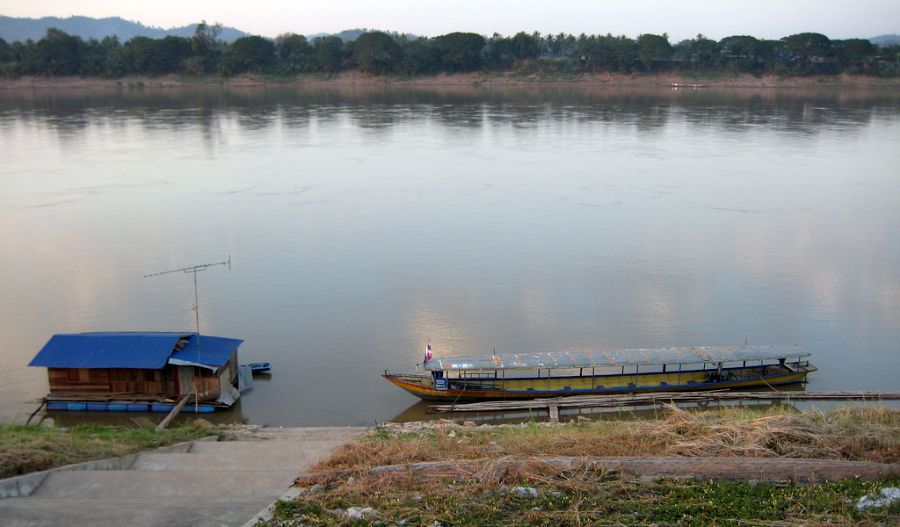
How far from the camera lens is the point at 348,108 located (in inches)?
2293

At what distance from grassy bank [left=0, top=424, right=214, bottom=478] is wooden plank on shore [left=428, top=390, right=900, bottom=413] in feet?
14.2

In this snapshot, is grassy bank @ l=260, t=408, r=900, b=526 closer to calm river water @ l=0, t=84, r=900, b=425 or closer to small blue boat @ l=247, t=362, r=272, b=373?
calm river water @ l=0, t=84, r=900, b=425

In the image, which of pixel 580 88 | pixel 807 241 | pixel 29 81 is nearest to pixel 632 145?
pixel 807 241

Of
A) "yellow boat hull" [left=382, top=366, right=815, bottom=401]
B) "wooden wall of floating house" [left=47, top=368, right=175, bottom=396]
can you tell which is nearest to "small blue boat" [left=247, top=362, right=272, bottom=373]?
"wooden wall of floating house" [left=47, top=368, right=175, bottom=396]

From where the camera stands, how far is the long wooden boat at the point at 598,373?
1331cm

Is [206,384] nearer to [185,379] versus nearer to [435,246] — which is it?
[185,379]

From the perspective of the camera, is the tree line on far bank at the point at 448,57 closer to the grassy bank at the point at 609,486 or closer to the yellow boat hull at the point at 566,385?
the yellow boat hull at the point at 566,385

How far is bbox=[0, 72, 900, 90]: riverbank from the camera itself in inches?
3130

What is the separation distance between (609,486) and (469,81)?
78141mm

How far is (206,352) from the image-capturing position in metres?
13.0

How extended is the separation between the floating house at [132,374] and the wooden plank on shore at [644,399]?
12.1 feet

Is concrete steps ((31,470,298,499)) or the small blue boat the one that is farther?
the small blue boat

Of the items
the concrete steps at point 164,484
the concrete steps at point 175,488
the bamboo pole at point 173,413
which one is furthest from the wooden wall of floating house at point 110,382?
the concrete steps at point 164,484

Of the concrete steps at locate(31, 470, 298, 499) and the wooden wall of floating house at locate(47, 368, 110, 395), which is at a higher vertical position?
the concrete steps at locate(31, 470, 298, 499)
